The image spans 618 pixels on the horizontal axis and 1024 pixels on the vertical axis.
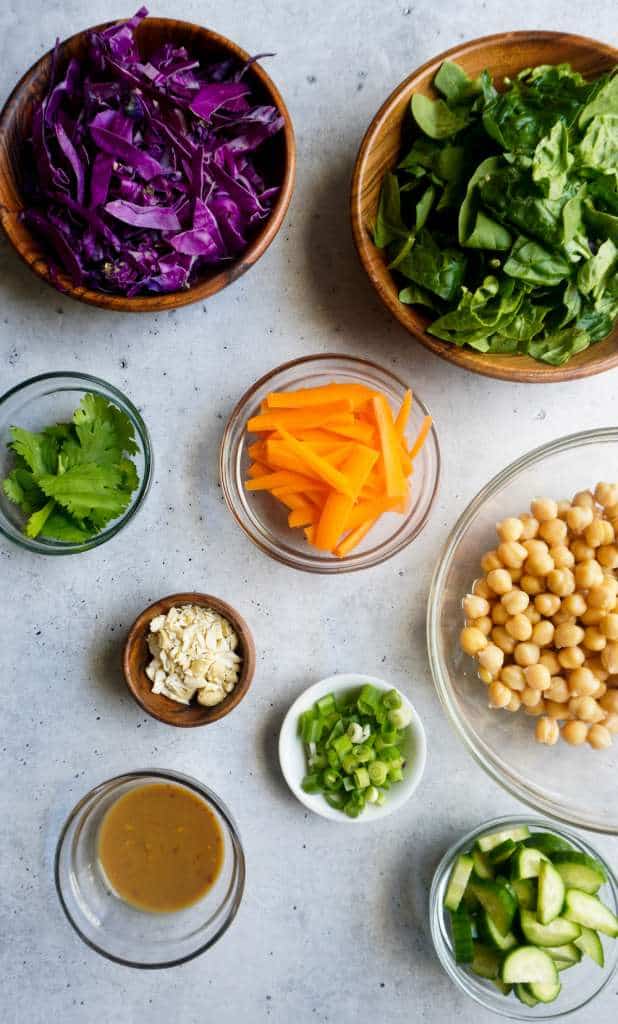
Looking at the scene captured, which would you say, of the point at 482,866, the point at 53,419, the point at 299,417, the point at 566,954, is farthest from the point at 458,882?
the point at 53,419

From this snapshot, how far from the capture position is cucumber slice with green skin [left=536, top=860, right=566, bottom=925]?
1.78m

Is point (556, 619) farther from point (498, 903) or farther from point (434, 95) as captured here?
point (434, 95)

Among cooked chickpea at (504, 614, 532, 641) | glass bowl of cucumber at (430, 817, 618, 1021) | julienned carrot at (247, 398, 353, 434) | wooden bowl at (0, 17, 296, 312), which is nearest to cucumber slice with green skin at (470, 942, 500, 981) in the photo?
glass bowl of cucumber at (430, 817, 618, 1021)

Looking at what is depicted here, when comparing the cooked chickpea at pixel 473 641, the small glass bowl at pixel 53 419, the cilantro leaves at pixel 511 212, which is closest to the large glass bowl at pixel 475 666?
the cooked chickpea at pixel 473 641

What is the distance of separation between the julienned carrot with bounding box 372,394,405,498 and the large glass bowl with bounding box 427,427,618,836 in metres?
0.18

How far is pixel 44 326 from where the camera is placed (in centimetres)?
197

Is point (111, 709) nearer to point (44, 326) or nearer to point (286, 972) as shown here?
point (286, 972)

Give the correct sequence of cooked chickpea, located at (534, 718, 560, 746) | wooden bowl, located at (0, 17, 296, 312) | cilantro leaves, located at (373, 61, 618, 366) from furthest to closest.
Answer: cooked chickpea, located at (534, 718, 560, 746)
wooden bowl, located at (0, 17, 296, 312)
cilantro leaves, located at (373, 61, 618, 366)

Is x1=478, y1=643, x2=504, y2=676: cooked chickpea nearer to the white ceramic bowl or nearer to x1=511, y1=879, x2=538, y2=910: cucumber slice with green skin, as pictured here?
the white ceramic bowl

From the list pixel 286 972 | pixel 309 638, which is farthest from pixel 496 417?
pixel 286 972

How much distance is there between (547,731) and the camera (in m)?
1.80

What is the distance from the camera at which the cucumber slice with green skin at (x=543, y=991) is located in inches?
71.0

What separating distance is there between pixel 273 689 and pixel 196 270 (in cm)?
101

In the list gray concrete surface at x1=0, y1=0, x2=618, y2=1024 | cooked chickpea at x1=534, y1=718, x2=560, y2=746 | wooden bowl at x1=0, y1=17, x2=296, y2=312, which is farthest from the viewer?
gray concrete surface at x1=0, y1=0, x2=618, y2=1024
